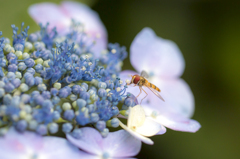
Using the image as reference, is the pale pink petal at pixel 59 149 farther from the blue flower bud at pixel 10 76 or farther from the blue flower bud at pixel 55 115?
the blue flower bud at pixel 10 76

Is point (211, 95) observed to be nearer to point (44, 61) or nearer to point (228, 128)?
point (228, 128)

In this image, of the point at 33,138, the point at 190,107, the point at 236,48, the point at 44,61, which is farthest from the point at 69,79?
the point at 236,48

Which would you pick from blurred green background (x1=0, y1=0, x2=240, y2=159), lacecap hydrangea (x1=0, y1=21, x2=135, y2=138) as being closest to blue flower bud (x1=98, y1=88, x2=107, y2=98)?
lacecap hydrangea (x1=0, y1=21, x2=135, y2=138)

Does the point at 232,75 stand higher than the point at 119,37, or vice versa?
the point at 119,37

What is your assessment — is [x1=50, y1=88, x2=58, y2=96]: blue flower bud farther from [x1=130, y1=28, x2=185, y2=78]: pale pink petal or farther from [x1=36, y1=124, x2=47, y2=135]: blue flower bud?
[x1=130, y1=28, x2=185, y2=78]: pale pink petal

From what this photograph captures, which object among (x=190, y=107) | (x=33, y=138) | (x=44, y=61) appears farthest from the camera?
(x=190, y=107)

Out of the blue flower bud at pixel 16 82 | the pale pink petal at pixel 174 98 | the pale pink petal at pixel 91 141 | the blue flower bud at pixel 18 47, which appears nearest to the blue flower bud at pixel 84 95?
the pale pink petal at pixel 91 141
